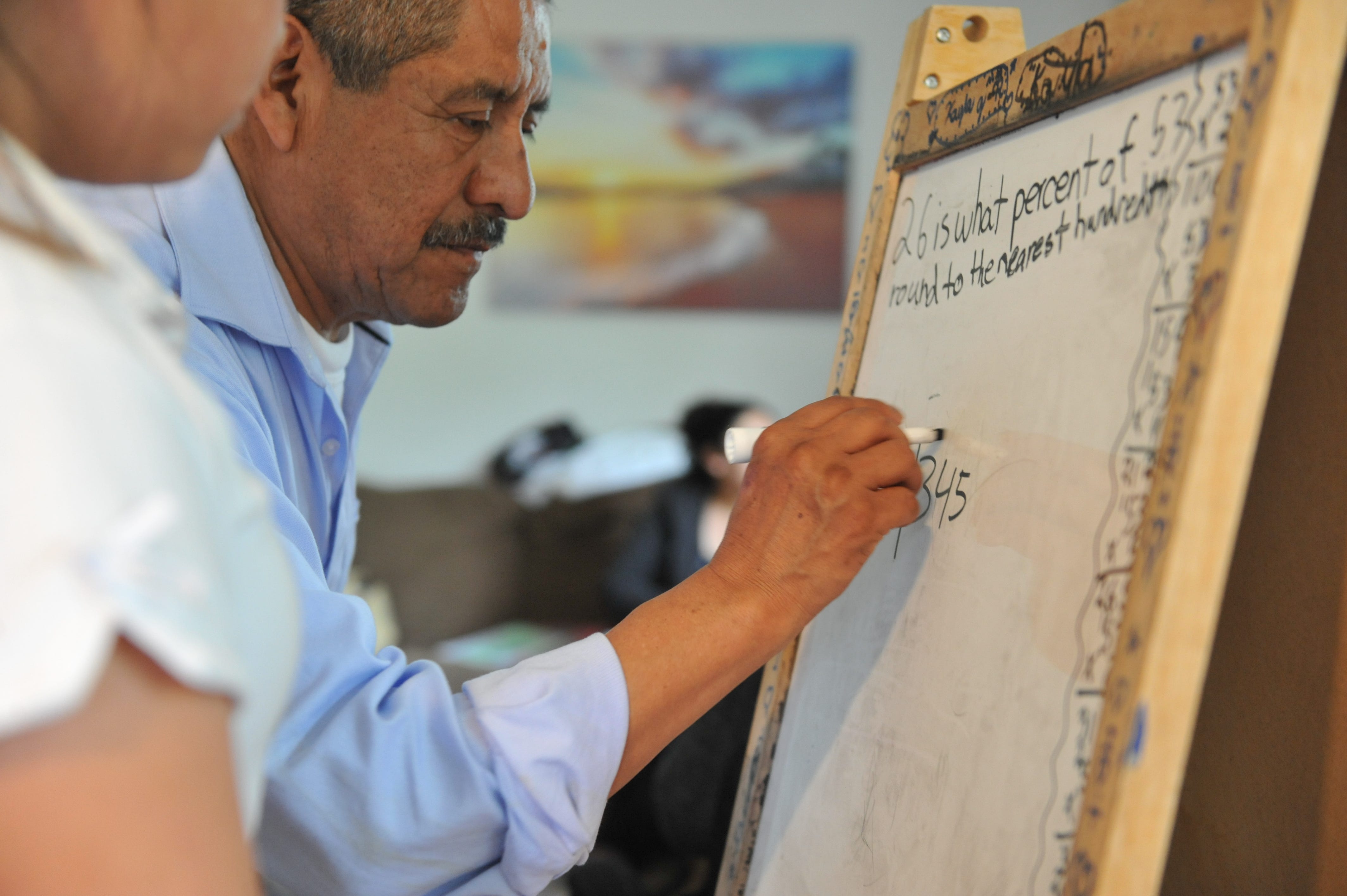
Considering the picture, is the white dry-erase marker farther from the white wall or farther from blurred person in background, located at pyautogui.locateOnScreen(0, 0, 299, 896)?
the white wall

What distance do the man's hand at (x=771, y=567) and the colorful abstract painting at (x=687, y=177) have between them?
262cm

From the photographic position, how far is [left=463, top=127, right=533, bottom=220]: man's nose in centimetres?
102

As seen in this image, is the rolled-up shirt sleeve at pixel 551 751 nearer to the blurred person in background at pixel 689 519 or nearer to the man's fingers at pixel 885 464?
the man's fingers at pixel 885 464

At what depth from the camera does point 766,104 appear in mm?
3326

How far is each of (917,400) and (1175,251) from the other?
30 cm

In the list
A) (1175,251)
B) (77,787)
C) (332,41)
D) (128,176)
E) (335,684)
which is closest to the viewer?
(77,787)

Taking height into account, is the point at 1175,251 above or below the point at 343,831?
above

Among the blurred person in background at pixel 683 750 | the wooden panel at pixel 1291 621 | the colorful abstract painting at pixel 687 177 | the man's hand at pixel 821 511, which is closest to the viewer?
the wooden panel at pixel 1291 621

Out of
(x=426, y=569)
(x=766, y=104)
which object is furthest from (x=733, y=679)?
(x=766, y=104)

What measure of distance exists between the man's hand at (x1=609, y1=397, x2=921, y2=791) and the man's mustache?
16.3 inches

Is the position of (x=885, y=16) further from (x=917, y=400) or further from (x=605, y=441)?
(x=917, y=400)

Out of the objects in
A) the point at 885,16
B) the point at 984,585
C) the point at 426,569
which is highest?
the point at 885,16

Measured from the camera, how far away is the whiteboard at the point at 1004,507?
0.60m

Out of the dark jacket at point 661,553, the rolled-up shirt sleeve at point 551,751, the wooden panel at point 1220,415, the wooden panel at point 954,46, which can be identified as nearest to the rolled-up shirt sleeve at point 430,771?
the rolled-up shirt sleeve at point 551,751
